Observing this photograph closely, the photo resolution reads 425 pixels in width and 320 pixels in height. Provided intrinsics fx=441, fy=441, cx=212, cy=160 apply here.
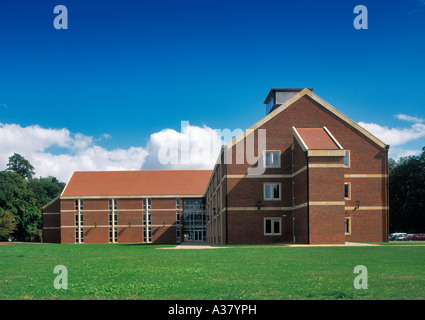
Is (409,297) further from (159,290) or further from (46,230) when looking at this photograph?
(46,230)

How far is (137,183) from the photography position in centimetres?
6969

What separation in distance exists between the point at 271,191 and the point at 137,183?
3735 centimetres

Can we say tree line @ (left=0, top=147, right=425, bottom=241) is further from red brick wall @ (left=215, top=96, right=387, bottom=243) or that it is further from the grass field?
the grass field

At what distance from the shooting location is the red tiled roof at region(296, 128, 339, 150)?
106 ft

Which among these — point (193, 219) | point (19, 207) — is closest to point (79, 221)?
point (19, 207)

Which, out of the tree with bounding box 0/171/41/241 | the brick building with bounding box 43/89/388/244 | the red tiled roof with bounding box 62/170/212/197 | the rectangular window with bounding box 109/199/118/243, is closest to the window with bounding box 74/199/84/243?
the red tiled roof with bounding box 62/170/212/197

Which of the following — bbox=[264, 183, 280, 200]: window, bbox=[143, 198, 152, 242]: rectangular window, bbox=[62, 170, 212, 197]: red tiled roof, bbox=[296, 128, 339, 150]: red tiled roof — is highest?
bbox=[296, 128, 339, 150]: red tiled roof

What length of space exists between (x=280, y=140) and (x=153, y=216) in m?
35.4

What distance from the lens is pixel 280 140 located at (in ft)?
119

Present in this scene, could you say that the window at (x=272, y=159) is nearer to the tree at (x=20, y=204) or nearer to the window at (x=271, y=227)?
the window at (x=271, y=227)

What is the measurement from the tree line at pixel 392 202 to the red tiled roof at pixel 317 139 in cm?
3130

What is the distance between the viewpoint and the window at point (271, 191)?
119 ft

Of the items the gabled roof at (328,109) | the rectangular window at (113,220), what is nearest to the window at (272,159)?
the gabled roof at (328,109)

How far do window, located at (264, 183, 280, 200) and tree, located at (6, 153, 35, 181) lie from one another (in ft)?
268
